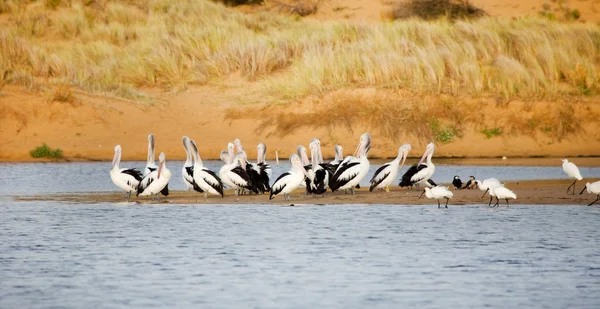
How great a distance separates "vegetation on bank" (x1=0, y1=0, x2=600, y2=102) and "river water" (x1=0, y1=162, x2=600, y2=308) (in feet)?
35.3

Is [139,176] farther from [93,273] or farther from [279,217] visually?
[93,273]

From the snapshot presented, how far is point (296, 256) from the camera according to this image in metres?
12.2

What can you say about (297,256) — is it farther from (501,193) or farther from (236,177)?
(236,177)

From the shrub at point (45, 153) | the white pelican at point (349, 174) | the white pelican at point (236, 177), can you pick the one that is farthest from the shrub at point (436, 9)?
the white pelican at point (236, 177)

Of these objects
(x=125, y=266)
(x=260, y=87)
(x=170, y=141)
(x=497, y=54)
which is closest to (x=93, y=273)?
(x=125, y=266)

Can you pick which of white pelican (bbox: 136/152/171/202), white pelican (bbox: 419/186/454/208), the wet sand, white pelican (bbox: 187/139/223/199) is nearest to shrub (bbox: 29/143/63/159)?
the wet sand

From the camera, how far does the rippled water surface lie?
394 inches

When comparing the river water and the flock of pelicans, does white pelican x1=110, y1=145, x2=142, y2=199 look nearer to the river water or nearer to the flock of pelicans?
the flock of pelicans

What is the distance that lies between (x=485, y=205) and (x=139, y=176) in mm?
5018

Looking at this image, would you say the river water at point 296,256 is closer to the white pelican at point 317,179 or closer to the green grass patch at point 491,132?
the white pelican at point 317,179

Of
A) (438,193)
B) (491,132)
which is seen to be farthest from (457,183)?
(491,132)

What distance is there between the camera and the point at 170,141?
25.4m

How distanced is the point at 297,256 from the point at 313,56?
53.0 ft

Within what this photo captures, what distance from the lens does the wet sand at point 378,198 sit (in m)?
16.5
